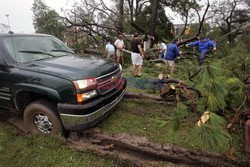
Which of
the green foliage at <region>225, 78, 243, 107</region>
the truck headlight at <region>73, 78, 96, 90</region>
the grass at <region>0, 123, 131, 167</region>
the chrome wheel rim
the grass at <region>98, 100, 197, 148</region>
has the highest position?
the truck headlight at <region>73, 78, 96, 90</region>

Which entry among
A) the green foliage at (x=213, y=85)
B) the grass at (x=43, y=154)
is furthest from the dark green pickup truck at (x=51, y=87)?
the green foliage at (x=213, y=85)

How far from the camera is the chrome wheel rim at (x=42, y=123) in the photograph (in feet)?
10.1

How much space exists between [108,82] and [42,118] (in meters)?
1.35

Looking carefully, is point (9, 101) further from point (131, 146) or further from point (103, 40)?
point (103, 40)

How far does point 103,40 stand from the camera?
11.7 metres

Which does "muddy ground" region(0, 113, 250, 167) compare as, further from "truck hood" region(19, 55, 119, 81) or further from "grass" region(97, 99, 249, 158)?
"truck hood" region(19, 55, 119, 81)

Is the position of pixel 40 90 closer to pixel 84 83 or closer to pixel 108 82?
pixel 84 83

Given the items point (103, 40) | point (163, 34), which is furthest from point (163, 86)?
point (163, 34)

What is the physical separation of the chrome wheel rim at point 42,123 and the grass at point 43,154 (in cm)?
15

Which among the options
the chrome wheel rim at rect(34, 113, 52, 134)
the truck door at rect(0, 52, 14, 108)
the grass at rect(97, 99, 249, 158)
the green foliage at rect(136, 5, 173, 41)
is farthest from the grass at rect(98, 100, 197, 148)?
the green foliage at rect(136, 5, 173, 41)

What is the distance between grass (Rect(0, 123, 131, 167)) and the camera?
257cm

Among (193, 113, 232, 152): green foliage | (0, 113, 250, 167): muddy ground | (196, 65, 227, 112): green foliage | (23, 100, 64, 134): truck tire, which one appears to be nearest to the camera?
(193, 113, 232, 152): green foliage

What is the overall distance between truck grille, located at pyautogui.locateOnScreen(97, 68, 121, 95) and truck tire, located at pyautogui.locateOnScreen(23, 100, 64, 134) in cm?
87

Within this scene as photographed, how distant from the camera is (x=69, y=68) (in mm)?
2949
